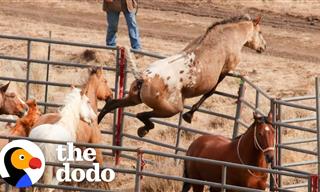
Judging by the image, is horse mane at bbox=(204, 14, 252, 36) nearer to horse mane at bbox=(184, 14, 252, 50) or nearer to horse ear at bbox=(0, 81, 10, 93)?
horse mane at bbox=(184, 14, 252, 50)

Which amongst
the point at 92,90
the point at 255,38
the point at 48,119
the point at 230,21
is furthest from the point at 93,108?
the point at 255,38

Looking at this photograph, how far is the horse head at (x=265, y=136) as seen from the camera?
44.8 ft

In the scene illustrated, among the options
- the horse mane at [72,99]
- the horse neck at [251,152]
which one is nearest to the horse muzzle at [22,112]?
the horse mane at [72,99]

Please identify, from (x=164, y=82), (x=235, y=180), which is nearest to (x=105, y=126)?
(x=164, y=82)

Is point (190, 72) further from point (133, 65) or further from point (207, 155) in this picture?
point (207, 155)

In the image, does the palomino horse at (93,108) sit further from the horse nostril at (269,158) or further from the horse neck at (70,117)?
the horse nostril at (269,158)

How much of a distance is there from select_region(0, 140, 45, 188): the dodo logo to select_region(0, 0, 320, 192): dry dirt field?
321 centimetres

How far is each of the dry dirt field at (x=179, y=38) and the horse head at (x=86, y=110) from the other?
1.90 m

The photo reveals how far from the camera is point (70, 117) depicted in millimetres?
14305

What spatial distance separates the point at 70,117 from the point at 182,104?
1.74 m

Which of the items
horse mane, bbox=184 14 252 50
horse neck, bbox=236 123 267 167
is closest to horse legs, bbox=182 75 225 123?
horse mane, bbox=184 14 252 50

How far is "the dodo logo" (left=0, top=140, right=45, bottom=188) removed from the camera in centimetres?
1350

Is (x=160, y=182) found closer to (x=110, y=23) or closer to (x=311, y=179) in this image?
(x=311, y=179)

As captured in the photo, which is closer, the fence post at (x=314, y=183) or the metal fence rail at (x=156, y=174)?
the fence post at (x=314, y=183)
